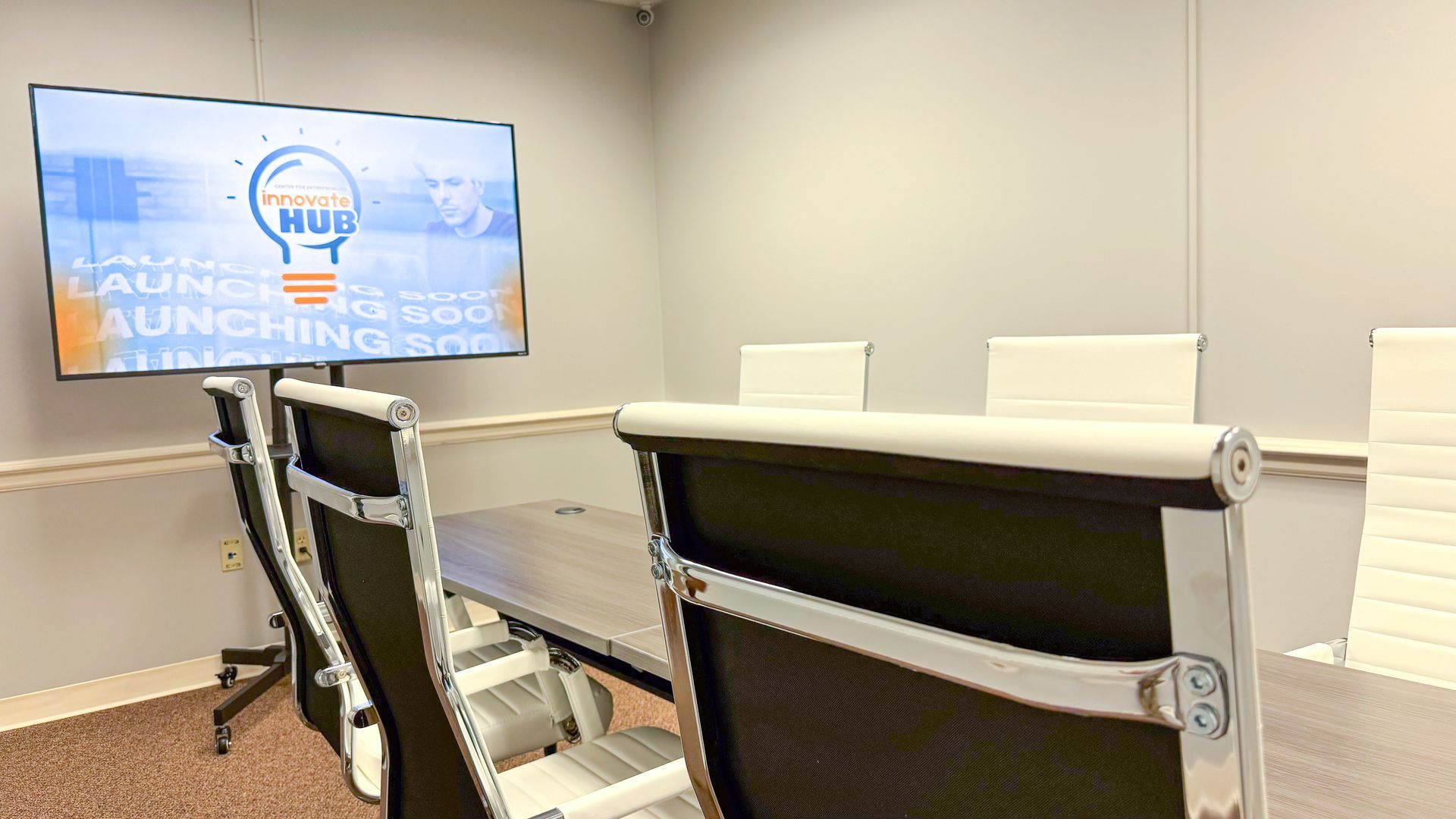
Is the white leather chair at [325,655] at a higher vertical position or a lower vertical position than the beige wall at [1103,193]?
lower

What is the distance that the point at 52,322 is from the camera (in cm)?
314

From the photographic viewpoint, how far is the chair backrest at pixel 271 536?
1899 millimetres

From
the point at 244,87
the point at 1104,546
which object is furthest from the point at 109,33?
the point at 1104,546

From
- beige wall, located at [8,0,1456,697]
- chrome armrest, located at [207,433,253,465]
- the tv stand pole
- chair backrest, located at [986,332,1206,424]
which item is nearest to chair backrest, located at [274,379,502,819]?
chrome armrest, located at [207,433,253,465]

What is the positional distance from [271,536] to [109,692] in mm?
2298

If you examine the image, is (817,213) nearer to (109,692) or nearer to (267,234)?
(267,234)

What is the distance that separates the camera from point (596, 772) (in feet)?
5.33

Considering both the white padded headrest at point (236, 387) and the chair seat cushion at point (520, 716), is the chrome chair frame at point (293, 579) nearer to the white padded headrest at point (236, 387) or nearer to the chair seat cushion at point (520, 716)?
the white padded headrest at point (236, 387)

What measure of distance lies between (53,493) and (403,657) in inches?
117

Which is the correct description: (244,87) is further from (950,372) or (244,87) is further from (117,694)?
(950,372)

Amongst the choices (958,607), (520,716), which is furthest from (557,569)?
(958,607)

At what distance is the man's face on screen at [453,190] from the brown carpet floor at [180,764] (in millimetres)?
1962

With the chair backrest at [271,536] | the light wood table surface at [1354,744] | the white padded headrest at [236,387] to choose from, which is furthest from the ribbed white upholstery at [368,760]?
the light wood table surface at [1354,744]

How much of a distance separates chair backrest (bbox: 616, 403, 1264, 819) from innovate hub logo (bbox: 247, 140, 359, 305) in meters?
3.21
